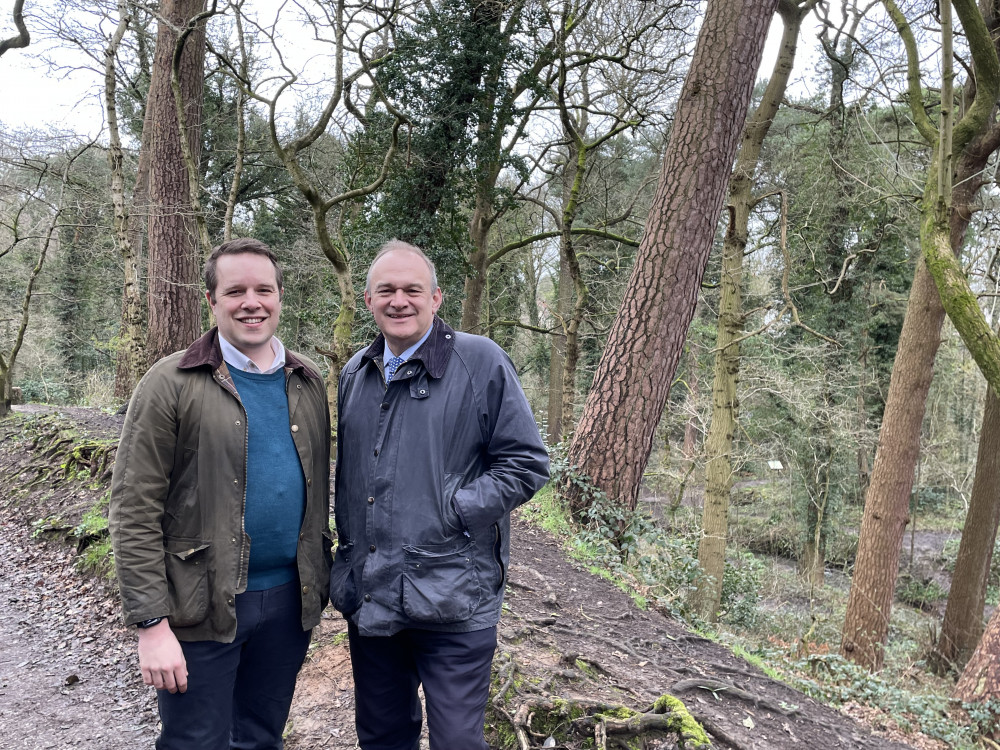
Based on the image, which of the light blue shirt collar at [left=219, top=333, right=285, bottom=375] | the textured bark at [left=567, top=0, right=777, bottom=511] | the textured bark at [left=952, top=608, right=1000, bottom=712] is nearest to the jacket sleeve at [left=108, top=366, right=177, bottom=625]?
the light blue shirt collar at [left=219, top=333, right=285, bottom=375]

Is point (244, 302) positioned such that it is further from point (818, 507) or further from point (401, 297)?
point (818, 507)

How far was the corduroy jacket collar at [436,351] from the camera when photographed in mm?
2113

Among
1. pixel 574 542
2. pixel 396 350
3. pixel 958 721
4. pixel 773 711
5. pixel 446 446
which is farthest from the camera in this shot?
pixel 574 542

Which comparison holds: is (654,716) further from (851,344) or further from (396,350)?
(851,344)

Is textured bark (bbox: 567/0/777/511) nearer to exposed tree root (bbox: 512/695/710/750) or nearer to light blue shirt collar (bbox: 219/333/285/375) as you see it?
exposed tree root (bbox: 512/695/710/750)

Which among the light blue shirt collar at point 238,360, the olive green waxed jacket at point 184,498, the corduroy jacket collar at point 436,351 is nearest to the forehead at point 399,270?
the corduroy jacket collar at point 436,351

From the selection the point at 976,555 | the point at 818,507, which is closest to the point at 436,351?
the point at 976,555

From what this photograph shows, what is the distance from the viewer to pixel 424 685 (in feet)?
6.83

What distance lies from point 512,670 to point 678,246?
15.8 ft

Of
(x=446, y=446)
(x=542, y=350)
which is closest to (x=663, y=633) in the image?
(x=446, y=446)

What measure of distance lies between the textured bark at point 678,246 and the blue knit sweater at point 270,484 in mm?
4952

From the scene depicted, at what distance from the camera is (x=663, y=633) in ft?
15.9

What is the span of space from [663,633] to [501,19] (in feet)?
34.5

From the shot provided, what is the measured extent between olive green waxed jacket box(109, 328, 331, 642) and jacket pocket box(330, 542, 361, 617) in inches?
12.4
